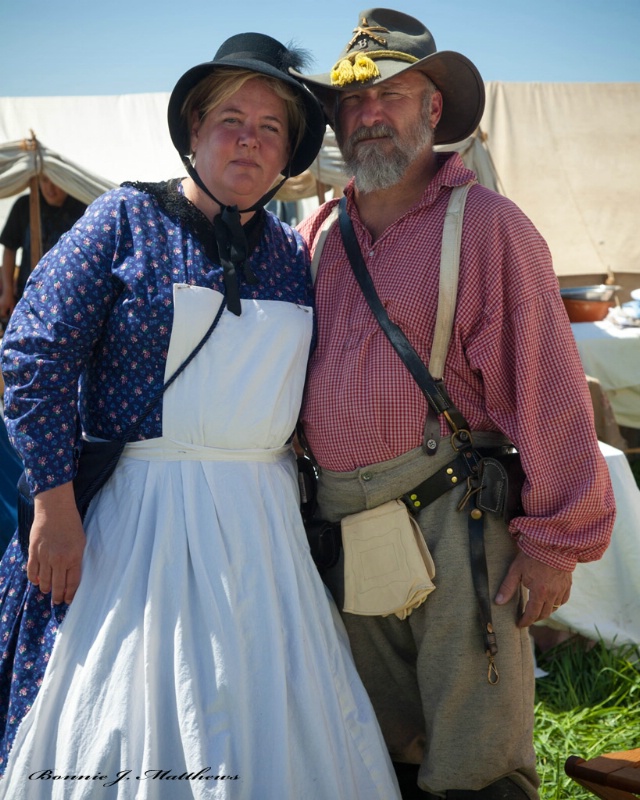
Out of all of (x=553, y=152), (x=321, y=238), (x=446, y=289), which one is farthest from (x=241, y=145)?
(x=553, y=152)

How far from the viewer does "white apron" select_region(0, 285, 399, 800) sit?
157 cm

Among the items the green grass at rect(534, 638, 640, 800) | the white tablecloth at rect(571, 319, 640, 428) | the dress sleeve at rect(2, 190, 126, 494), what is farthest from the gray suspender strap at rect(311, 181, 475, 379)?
the white tablecloth at rect(571, 319, 640, 428)

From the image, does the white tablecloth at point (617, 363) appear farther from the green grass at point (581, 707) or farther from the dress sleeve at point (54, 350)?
the dress sleeve at point (54, 350)

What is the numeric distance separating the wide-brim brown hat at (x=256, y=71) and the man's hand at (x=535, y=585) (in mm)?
1206

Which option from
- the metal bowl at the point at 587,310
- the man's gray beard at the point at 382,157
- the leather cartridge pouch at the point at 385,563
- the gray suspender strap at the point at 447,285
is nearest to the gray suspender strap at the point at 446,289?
the gray suspender strap at the point at 447,285

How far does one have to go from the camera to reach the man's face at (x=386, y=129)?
2.11 metres

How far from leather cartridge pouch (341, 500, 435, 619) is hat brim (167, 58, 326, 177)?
97cm

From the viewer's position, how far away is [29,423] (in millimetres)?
1700

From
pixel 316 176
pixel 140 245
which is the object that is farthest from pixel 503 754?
pixel 316 176

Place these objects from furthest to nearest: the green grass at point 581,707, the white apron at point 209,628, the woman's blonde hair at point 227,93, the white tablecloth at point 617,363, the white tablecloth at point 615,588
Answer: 1. the white tablecloth at point 617,363
2. the white tablecloth at point 615,588
3. the green grass at point 581,707
4. the woman's blonde hair at point 227,93
5. the white apron at point 209,628

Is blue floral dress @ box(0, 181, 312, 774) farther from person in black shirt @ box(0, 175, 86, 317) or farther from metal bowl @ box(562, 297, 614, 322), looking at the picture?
person in black shirt @ box(0, 175, 86, 317)

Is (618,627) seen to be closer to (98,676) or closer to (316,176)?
(98,676)

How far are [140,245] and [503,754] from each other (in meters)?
1.43

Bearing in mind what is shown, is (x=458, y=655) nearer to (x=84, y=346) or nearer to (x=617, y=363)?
(x=84, y=346)
